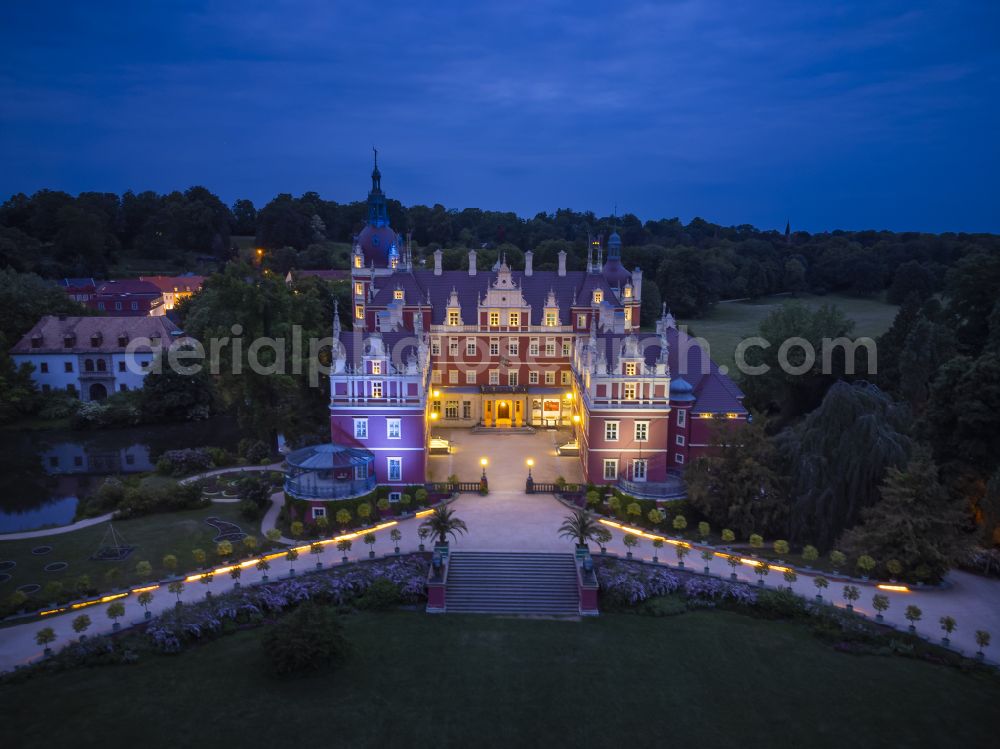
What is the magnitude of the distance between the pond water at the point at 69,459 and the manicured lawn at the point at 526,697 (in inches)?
880

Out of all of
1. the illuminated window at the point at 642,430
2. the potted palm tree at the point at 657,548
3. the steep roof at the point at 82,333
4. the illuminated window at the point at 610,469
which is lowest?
the potted palm tree at the point at 657,548

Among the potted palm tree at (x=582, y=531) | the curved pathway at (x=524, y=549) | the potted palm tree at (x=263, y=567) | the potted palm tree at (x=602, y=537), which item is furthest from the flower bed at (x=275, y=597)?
the potted palm tree at (x=602, y=537)

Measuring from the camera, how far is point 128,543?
31.5 meters

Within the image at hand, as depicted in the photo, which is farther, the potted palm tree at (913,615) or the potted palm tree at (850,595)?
the potted palm tree at (850,595)

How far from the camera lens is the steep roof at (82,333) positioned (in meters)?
62.4

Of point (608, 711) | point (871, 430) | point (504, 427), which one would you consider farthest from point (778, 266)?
point (608, 711)

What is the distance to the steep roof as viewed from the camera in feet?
205

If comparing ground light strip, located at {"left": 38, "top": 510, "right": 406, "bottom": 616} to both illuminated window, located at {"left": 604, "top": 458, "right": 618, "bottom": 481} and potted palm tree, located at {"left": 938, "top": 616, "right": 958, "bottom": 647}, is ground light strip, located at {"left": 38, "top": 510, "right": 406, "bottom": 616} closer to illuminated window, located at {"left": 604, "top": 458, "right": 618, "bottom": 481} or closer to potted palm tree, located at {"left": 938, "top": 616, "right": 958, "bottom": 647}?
illuminated window, located at {"left": 604, "top": 458, "right": 618, "bottom": 481}

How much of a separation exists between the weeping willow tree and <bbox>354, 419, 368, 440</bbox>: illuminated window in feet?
73.9

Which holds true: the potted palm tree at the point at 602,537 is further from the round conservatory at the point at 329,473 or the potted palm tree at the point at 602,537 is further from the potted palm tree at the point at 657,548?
the round conservatory at the point at 329,473

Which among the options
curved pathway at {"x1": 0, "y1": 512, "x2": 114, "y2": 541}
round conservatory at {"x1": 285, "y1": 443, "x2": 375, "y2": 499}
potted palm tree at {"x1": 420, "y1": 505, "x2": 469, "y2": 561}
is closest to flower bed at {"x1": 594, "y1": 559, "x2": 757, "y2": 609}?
potted palm tree at {"x1": 420, "y1": 505, "x2": 469, "y2": 561}

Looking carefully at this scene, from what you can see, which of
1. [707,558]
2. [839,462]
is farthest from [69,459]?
[839,462]

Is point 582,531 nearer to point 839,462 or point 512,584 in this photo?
point 512,584

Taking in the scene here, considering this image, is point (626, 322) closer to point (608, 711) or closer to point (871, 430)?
point (871, 430)
